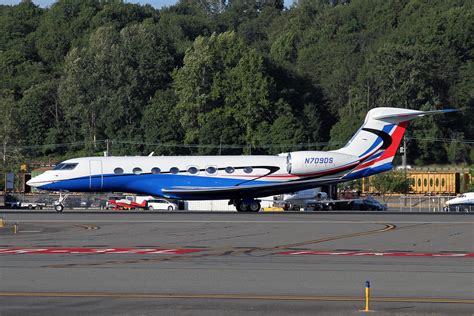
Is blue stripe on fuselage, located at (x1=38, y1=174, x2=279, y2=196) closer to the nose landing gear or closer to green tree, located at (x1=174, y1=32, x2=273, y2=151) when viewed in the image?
the nose landing gear

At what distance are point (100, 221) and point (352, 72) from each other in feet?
316

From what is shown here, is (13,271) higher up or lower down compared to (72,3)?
lower down

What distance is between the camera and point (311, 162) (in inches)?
2331

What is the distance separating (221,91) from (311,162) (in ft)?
220

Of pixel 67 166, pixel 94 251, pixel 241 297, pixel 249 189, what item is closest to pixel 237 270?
pixel 241 297

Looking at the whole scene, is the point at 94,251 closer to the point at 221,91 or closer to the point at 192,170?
the point at 192,170

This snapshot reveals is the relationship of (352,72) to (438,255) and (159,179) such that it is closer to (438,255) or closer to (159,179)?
(159,179)

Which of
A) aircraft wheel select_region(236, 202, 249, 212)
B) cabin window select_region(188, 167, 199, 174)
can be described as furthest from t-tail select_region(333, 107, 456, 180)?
cabin window select_region(188, 167, 199, 174)

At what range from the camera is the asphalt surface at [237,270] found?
20641mm

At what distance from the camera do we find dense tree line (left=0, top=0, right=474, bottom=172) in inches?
4788

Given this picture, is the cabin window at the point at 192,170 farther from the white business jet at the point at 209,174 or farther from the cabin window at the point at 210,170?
the cabin window at the point at 210,170

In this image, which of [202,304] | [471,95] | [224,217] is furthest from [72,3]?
[202,304]

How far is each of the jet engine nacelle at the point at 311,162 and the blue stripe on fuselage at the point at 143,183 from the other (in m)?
1.81

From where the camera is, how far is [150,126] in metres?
126
